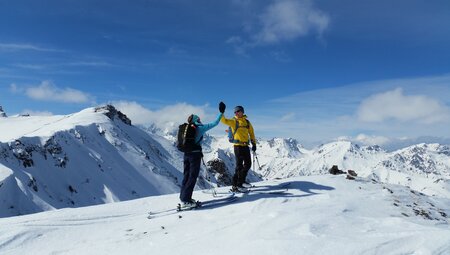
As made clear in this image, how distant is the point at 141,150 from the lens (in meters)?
82.2

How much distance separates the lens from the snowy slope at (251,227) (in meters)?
9.12

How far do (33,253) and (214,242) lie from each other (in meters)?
4.29

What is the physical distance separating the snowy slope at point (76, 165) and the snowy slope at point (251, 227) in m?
25.8

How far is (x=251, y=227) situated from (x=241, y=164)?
556cm

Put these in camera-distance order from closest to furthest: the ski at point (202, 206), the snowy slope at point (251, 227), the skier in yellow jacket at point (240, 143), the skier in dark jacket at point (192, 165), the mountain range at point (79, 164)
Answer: the snowy slope at point (251, 227) → the ski at point (202, 206) → the skier in dark jacket at point (192, 165) → the skier in yellow jacket at point (240, 143) → the mountain range at point (79, 164)

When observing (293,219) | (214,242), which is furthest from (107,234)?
(293,219)

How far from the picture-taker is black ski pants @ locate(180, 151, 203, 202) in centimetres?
1338

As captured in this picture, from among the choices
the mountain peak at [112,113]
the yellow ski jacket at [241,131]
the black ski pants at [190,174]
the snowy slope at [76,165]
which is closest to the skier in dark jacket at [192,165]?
the black ski pants at [190,174]

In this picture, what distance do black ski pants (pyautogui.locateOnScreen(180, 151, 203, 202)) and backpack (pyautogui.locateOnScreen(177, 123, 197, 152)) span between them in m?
0.24

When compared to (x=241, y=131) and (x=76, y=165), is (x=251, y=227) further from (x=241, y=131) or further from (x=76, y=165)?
(x=76, y=165)

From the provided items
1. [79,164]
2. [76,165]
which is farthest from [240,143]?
[79,164]

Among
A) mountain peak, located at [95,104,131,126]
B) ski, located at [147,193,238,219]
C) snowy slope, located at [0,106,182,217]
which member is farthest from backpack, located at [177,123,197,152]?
mountain peak, located at [95,104,131,126]

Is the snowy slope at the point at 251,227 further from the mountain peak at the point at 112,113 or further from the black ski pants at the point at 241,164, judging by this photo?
the mountain peak at the point at 112,113

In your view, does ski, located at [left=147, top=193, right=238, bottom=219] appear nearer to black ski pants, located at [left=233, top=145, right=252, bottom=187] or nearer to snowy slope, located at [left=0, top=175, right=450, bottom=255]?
snowy slope, located at [left=0, top=175, right=450, bottom=255]
